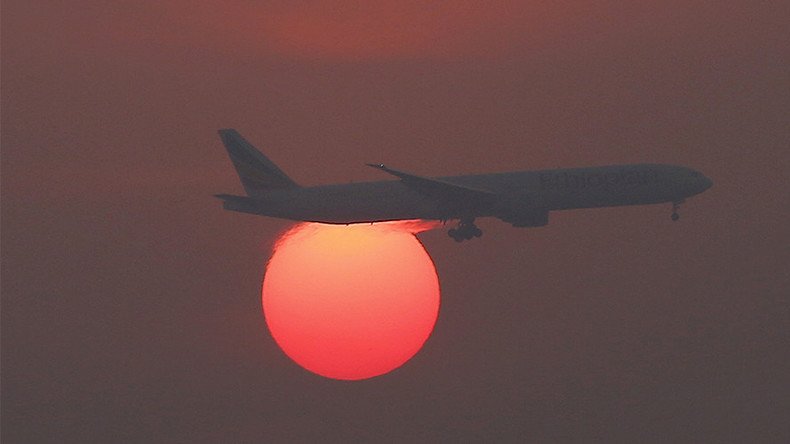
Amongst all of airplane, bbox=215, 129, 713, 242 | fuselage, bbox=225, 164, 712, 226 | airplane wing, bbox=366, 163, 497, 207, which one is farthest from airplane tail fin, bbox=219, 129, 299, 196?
airplane wing, bbox=366, 163, 497, 207

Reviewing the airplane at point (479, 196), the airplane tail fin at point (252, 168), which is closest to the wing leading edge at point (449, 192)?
the airplane at point (479, 196)

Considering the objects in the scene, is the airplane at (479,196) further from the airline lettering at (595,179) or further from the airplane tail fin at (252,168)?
the airplane tail fin at (252,168)

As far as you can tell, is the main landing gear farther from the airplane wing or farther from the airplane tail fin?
the airplane tail fin

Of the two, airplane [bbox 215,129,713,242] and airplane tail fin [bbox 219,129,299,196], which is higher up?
airplane tail fin [bbox 219,129,299,196]

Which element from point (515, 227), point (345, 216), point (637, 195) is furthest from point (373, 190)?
point (637, 195)

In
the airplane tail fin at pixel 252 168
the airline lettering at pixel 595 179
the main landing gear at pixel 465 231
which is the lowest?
the main landing gear at pixel 465 231

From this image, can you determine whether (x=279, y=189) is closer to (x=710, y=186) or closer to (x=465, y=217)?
(x=465, y=217)
